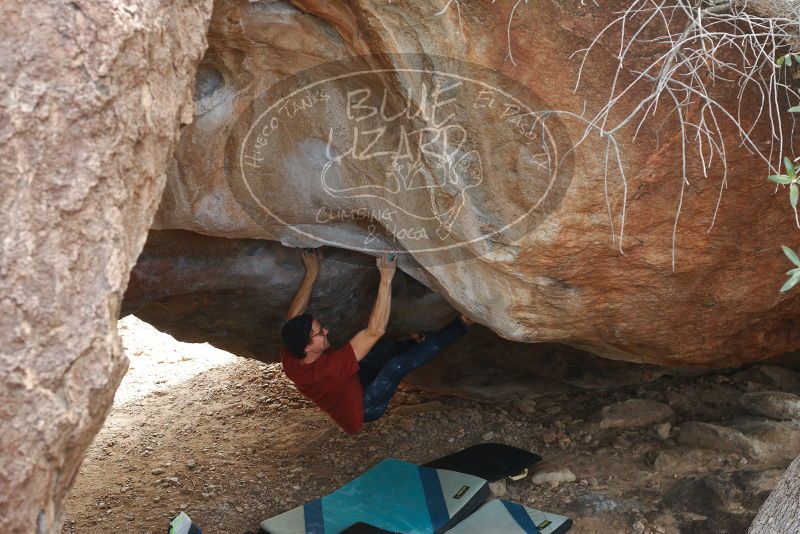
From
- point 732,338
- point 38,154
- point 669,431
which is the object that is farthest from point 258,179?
point 669,431

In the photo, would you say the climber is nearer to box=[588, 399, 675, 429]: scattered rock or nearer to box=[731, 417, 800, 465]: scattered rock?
box=[588, 399, 675, 429]: scattered rock

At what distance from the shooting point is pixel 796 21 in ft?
6.97

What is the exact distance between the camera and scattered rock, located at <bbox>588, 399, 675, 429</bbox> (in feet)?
12.7

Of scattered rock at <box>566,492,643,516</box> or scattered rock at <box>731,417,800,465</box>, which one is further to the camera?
scattered rock at <box>731,417,800,465</box>

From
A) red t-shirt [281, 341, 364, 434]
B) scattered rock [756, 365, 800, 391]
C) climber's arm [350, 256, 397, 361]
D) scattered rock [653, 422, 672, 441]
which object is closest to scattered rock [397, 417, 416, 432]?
red t-shirt [281, 341, 364, 434]

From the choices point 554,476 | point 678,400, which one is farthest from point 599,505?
point 678,400

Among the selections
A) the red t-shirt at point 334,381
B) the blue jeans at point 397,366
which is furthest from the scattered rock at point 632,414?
the red t-shirt at point 334,381

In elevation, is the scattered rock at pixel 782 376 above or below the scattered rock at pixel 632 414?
above

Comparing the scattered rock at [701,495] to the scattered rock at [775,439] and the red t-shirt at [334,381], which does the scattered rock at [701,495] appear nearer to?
the scattered rock at [775,439]

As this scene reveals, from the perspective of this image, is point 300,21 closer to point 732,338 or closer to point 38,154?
point 38,154

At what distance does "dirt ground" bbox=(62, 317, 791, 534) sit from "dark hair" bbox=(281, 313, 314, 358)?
84cm

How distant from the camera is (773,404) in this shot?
11.9 feet

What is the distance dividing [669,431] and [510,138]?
6.47 feet

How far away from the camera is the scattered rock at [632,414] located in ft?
12.7
